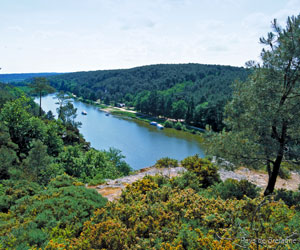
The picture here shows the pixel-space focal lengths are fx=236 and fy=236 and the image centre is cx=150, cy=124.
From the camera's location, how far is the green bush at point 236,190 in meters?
6.35

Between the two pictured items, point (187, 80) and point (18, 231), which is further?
point (187, 80)

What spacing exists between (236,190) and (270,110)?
7.75ft

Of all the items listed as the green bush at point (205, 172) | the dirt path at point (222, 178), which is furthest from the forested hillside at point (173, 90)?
the green bush at point (205, 172)

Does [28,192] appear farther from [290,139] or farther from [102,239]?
[290,139]

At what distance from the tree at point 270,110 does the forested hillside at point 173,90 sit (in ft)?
97.7

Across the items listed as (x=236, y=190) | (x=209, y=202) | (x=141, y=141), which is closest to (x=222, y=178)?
(x=236, y=190)

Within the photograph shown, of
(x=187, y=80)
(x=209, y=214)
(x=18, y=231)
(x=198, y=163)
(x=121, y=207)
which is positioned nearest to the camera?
(x=18, y=231)

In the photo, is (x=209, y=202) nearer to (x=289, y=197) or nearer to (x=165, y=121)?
(x=289, y=197)

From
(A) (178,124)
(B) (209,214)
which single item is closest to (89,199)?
(B) (209,214)

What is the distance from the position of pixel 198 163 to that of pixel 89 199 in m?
4.40

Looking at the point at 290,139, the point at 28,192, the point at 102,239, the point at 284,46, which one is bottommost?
the point at 28,192

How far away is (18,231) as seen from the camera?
3941mm

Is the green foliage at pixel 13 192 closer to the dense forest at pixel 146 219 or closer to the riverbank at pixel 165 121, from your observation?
the dense forest at pixel 146 219

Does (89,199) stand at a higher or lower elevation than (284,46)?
lower
